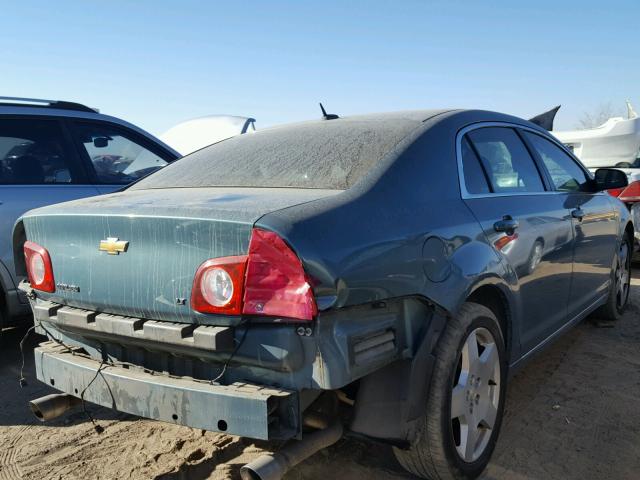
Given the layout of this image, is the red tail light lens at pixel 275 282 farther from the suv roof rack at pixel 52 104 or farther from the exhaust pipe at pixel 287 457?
the suv roof rack at pixel 52 104

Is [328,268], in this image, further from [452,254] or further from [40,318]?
[40,318]

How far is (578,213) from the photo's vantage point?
374cm

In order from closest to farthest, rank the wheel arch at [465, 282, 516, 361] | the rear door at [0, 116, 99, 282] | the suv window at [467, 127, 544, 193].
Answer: the wheel arch at [465, 282, 516, 361]
the suv window at [467, 127, 544, 193]
the rear door at [0, 116, 99, 282]

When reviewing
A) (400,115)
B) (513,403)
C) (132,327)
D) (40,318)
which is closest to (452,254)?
(400,115)

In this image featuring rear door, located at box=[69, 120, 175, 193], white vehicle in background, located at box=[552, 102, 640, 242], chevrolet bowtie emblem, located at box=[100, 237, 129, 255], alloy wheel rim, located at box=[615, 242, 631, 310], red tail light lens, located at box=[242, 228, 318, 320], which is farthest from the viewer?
white vehicle in background, located at box=[552, 102, 640, 242]

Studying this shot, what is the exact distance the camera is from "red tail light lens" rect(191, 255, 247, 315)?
6.29 feet

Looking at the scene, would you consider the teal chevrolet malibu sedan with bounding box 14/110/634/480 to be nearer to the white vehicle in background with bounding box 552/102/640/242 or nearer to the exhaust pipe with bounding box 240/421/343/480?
the exhaust pipe with bounding box 240/421/343/480

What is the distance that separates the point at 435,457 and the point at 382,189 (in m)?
1.11

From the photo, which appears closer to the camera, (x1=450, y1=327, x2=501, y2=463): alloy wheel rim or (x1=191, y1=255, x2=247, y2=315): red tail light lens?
(x1=191, y1=255, x2=247, y2=315): red tail light lens

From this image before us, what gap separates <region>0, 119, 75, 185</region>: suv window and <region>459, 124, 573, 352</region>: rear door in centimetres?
315

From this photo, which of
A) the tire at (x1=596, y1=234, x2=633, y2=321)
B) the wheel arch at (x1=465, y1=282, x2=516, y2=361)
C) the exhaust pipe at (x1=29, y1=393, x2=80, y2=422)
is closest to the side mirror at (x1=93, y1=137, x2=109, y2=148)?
the exhaust pipe at (x1=29, y1=393, x2=80, y2=422)

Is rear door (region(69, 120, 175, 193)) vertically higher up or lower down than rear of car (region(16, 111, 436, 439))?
higher up

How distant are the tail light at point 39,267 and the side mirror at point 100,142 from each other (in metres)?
2.23

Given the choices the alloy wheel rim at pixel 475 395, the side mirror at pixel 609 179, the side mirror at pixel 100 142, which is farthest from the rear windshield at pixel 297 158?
the side mirror at pixel 609 179
